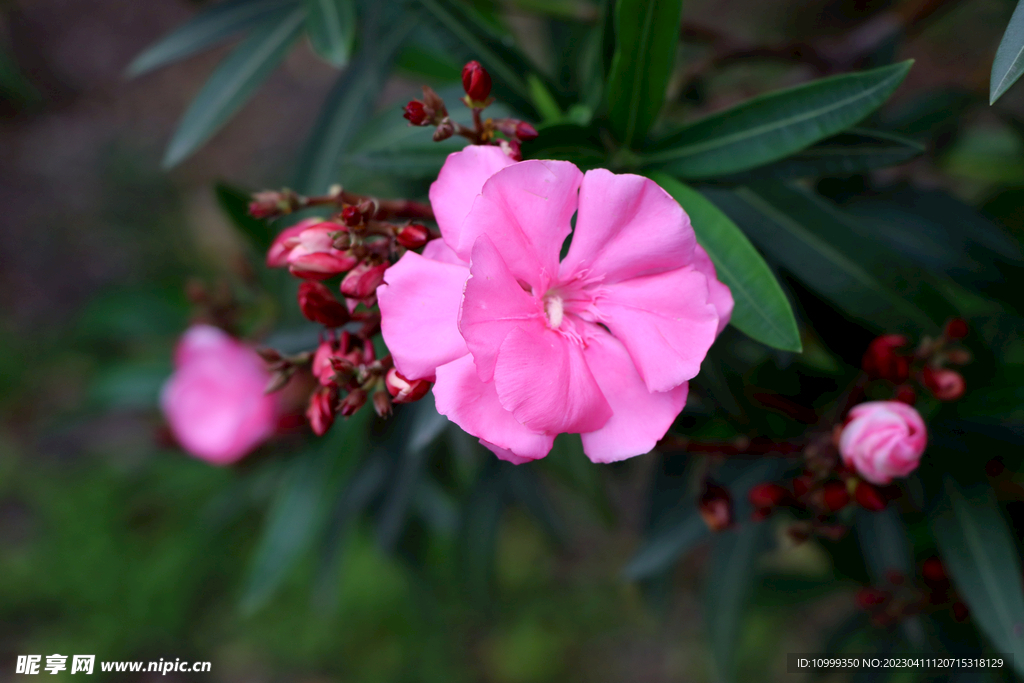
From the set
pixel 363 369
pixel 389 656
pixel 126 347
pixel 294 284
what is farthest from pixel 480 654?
pixel 363 369

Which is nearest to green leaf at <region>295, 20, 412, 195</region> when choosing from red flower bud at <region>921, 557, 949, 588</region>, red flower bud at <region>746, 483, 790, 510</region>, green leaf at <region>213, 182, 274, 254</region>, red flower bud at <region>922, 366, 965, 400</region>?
green leaf at <region>213, 182, 274, 254</region>

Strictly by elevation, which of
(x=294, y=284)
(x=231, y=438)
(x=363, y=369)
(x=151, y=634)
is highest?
(x=363, y=369)

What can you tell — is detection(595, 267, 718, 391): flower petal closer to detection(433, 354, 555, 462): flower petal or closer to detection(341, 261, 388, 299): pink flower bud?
detection(433, 354, 555, 462): flower petal

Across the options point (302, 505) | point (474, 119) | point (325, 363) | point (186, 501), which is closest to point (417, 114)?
point (474, 119)

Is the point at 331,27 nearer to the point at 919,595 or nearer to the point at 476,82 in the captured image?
the point at 476,82

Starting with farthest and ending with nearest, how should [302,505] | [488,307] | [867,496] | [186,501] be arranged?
[186,501] < [302,505] < [867,496] < [488,307]

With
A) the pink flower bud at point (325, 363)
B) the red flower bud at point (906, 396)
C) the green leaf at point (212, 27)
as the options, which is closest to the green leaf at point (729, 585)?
the red flower bud at point (906, 396)

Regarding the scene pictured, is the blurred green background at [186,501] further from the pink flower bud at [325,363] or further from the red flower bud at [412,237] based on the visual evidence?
the red flower bud at [412,237]

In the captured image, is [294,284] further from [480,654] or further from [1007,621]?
[480,654]
